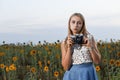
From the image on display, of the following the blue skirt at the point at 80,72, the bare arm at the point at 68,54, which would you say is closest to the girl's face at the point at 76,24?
the bare arm at the point at 68,54

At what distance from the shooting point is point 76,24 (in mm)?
5098

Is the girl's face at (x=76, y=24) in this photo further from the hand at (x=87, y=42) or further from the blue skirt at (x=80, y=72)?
the blue skirt at (x=80, y=72)

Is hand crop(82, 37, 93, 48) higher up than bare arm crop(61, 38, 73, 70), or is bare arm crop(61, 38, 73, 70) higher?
hand crop(82, 37, 93, 48)

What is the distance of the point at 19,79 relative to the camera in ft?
27.8

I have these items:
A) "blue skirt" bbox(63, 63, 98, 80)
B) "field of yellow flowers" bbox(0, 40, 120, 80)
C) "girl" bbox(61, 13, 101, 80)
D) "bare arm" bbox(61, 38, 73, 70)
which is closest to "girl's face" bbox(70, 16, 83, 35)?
"girl" bbox(61, 13, 101, 80)

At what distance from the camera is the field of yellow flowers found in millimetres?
8172

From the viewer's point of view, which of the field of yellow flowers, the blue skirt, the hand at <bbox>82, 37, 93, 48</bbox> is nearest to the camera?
the hand at <bbox>82, 37, 93, 48</bbox>

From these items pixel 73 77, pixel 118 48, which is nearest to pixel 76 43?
pixel 73 77

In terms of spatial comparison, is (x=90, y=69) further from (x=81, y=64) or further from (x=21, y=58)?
(x=21, y=58)

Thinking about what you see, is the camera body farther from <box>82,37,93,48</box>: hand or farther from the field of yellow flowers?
the field of yellow flowers

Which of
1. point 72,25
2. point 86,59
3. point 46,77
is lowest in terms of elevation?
point 46,77

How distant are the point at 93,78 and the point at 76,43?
506 millimetres

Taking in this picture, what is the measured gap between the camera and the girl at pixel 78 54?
5102 mm

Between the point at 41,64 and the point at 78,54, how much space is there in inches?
151
